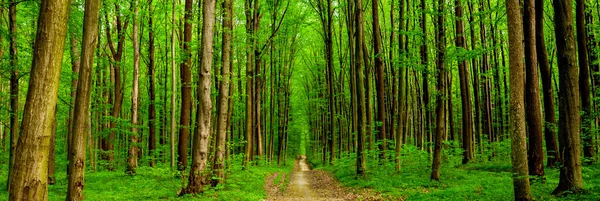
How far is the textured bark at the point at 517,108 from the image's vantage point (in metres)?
7.31

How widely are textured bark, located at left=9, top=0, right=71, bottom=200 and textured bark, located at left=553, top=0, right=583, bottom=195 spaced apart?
32.3 feet

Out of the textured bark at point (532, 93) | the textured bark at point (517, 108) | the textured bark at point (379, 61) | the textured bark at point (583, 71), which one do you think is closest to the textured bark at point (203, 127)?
A: the textured bark at point (517, 108)

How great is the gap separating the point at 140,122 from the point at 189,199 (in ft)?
92.3

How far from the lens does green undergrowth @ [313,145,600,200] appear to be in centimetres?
953

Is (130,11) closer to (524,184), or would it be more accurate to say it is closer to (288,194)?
(288,194)

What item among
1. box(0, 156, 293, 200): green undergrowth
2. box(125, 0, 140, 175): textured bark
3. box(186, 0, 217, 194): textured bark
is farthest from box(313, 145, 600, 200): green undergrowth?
box(125, 0, 140, 175): textured bark

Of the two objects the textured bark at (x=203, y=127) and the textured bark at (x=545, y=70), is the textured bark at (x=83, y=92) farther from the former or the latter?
the textured bark at (x=545, y=70)

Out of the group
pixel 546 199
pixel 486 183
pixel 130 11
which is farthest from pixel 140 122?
pixel 546 199

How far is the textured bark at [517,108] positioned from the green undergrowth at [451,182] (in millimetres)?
1350

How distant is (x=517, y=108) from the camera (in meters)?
7.31

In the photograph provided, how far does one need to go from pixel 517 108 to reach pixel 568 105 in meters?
2.05

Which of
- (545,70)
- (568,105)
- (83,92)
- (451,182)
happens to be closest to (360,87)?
(451,182)

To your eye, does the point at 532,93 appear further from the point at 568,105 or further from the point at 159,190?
the point at 159,190

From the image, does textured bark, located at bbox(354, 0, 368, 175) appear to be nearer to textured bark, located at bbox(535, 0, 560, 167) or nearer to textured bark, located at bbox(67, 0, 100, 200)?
textured bark, located at bbox(535, 0, 560, 167)
